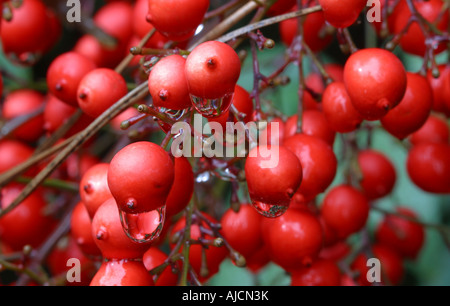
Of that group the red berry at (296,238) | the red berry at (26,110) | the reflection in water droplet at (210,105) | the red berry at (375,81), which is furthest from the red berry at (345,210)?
the red berry at (26,110)

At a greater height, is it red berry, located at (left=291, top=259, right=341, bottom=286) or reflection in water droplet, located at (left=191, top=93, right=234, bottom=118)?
reflection in water droplet, located at (left=191, top=93, right=234, bottom=118)

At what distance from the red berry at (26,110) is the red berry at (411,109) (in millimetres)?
665

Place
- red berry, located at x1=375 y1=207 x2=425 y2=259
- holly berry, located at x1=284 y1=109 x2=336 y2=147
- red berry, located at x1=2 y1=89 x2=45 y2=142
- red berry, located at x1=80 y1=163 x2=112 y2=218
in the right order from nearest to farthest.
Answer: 1. red berry, located at x1=80 y1=163 x2=112 y2=218
2. holly berry, located at x1=284 y1=109 x2=336 y2=147
3. red berry, located at x1=2 y1=89 x2=45 y2=142
4. red berry, located at x1=375 y1=207 x2=425 y2=259

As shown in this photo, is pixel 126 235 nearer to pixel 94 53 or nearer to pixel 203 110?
pixel 203 110

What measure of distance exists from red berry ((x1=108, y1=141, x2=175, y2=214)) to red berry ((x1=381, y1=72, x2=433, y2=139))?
1.10 feet

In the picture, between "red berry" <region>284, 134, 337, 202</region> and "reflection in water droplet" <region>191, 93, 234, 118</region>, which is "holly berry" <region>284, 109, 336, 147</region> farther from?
"reflection in water droplet" <region>191, 93, 234, 118</region>

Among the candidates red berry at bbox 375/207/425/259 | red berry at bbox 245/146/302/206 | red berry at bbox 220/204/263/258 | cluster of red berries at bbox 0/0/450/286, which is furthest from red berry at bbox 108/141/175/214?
red berry at bbox 375/207/425/259

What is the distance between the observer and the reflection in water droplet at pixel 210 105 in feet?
1.84

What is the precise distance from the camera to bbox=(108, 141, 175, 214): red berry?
54 centimetres

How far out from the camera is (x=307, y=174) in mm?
668
